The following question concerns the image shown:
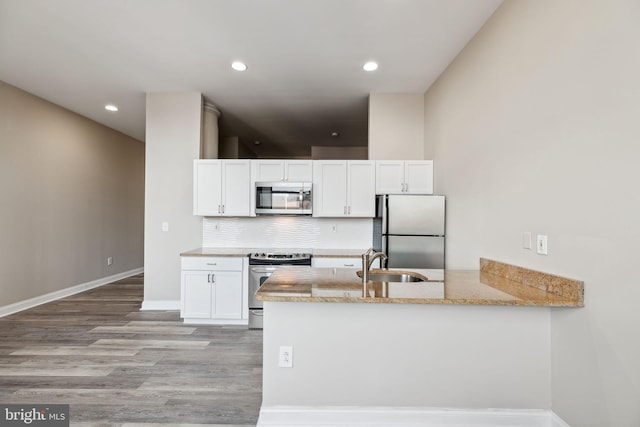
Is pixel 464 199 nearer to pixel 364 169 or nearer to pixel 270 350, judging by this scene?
pixel 364 169

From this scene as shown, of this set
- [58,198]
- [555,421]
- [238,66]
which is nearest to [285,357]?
[555,421]

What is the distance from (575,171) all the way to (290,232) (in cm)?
338

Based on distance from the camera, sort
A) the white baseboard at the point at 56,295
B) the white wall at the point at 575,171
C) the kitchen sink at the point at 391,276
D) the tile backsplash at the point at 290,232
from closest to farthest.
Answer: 1. the white wall at the point at 575,171
2. the kitchen sink at the point at 391,276
3. the white baseboard at the point at 56,295
4. the tile backsplash at the point at 290,232

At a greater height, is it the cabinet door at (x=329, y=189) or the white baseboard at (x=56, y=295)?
the cabinet door at (x=329, y=189)

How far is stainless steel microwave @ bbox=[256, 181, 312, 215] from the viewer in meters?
3.99

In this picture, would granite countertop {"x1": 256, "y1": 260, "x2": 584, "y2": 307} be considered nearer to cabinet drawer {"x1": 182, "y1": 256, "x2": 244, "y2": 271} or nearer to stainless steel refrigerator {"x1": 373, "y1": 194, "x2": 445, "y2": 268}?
stainless steel refrigerator {"x1": 373, "y1": 194, "x2": 445, "y2": 268}

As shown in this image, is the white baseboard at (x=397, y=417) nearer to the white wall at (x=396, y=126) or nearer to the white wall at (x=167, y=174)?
the white wall at (x=167, y=174)

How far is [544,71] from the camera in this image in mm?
1909

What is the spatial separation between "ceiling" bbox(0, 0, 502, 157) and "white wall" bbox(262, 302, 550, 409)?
2286 millimetres

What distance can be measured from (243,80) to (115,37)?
4.30ft

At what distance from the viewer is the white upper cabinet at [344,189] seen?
13.1 feet

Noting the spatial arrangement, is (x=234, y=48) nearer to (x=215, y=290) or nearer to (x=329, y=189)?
(x=329, y=189)

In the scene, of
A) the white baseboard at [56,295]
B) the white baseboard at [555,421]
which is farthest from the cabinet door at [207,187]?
the white baseboard at [555,421]

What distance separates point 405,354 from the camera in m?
1.89
